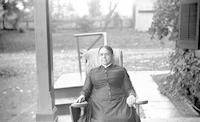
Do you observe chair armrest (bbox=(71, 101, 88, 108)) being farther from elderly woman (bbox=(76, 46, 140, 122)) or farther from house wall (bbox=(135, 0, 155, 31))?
→ house wall (bbox=(135, 0, 155, 31))

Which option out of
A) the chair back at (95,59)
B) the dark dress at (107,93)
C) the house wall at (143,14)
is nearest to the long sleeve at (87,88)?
the dark dress at (107,93)

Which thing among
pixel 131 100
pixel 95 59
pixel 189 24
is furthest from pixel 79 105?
pixel 189 24

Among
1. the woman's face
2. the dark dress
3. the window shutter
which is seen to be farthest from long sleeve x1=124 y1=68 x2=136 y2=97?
the window shutter

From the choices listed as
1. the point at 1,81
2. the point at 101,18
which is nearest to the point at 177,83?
the point at 101,18

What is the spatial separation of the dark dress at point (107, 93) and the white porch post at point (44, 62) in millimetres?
522

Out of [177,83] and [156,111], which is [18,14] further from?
[177,83]

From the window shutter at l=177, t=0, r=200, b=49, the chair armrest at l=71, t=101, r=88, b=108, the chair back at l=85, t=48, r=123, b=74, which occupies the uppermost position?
the window shutter at l=177, t=0, r=200, b=49

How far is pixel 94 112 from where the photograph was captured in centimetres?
211

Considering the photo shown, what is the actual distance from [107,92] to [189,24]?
5.11 ft

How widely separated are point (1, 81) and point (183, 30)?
2128 millimetres

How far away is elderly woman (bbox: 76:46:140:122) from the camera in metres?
2.07

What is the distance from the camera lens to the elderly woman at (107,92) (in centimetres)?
207

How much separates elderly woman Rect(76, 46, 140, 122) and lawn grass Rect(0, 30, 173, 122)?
3.77 feet

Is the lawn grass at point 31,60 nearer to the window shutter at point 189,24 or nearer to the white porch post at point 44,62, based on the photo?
the white porch post at point 44,62
